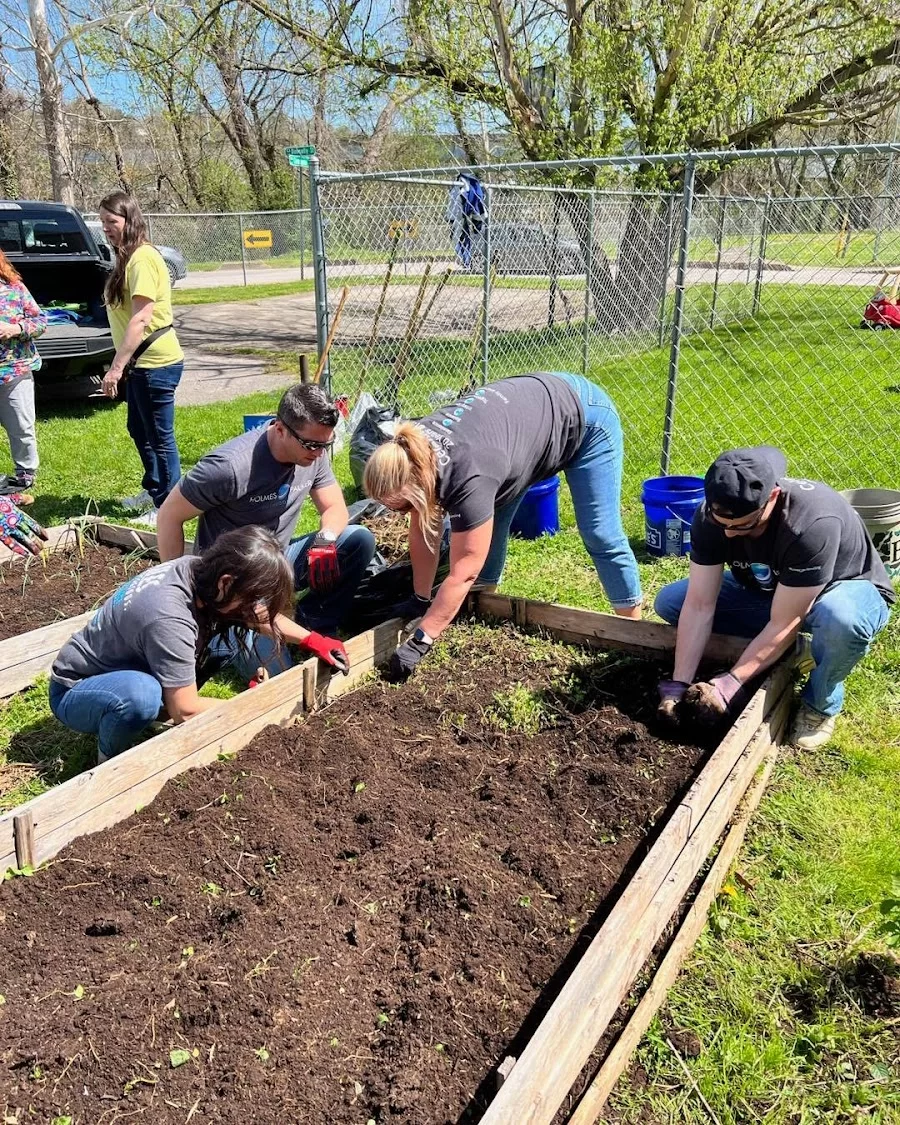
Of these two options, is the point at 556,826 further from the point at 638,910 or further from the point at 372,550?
the point at 372,550

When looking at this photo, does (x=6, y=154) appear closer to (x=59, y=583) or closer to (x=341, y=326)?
(x=341, y=326)

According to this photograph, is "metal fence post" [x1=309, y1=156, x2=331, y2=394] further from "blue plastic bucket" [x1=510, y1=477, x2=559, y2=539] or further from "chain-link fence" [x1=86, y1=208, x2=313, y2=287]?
"chain-link fence" [x1=86, y1=208, x2=313, y2=287]

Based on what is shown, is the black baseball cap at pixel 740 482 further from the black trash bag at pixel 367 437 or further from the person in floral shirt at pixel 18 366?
the person in floral shirt at pixel 18 366

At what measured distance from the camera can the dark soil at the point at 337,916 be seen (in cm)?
190

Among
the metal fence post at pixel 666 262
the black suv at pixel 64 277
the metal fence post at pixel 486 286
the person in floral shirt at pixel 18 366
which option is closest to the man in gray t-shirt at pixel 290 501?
the person in floral shirt at pixel 18 366

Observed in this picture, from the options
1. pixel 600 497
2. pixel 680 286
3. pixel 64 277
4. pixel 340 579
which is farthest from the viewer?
pixel 64 277

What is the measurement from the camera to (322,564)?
12.9ft

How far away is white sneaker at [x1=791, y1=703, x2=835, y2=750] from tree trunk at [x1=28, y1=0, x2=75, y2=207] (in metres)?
14.8

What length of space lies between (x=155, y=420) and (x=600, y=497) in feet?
9.98

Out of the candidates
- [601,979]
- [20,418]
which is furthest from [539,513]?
[601,979]

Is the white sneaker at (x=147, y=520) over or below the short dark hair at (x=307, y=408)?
below

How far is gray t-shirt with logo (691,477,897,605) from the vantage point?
9.59 ft

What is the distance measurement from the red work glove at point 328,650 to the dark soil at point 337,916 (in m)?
0.18

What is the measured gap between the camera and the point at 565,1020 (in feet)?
5.80
